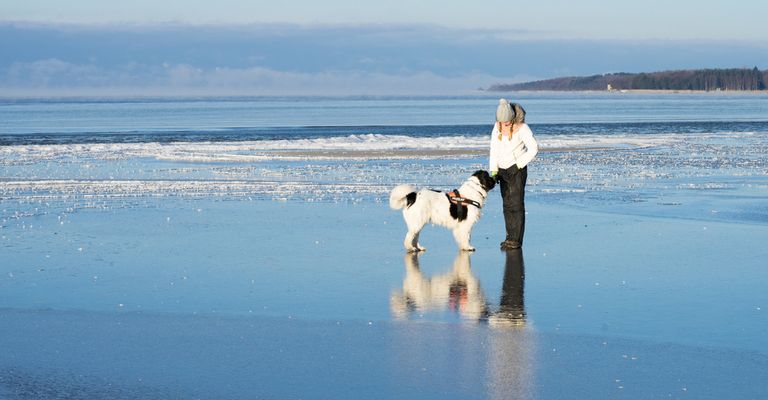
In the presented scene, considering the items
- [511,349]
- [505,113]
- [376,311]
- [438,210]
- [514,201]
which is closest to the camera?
[511,349]

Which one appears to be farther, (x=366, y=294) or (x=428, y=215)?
(x=428, y=215)

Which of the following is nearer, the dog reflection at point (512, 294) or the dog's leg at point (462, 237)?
the dog reflection at point (512, 294)

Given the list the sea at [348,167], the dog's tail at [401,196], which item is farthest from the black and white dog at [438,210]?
the sea at [348,167]

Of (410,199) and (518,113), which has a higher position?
(518,113)

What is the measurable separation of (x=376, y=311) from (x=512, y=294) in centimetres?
125

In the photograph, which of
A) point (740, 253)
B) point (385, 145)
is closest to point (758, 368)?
point (740, 253)

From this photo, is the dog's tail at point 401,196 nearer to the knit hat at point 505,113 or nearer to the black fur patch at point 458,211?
the black fur patch at point 458,211

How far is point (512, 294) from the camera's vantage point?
8.04 meters

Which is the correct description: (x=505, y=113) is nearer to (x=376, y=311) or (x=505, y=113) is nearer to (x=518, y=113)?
(x=518, y=113)

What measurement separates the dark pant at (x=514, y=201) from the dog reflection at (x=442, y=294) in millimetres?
1128

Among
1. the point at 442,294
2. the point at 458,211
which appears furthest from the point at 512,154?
the point at 442,294

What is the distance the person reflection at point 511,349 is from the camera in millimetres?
5512

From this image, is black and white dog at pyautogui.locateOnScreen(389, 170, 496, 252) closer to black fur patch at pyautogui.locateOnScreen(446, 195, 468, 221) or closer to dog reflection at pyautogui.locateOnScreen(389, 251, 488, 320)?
black fur patch at pyautogui.locateOnScreen(446, 195, 468, 221)

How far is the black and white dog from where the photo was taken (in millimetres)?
10070
